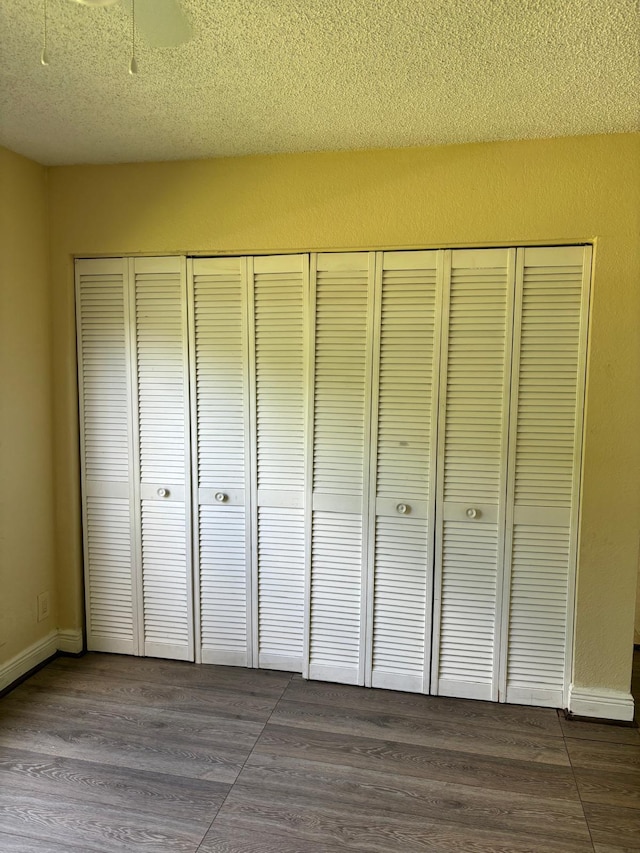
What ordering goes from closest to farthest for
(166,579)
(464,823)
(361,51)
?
1. (361,51)
2. (464,823)
3. (166,579)

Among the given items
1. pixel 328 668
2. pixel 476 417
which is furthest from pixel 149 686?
pixel 476 417

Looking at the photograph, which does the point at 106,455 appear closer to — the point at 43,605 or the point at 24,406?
the point at 24,406

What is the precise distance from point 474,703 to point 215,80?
105 inches

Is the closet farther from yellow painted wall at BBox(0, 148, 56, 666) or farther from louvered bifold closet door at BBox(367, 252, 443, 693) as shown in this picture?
yellow painted wall at BBox(0, 148, 56, 666)

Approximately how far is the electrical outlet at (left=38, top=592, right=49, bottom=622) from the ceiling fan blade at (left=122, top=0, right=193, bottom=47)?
241 cm

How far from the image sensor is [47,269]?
2670mm

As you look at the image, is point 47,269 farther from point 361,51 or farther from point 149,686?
point 149,686

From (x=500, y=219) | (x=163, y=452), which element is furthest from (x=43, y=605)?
(x=500, y=219)

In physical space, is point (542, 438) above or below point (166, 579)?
above

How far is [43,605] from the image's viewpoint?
8.90 feet

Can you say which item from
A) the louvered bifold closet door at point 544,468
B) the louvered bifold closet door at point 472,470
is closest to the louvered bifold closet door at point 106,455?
the louvered bifold closet door at point 472,470

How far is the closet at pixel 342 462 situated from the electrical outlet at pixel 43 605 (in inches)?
7.6

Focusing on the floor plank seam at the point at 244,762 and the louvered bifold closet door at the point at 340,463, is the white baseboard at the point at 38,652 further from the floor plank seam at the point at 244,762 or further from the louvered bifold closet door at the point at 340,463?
the louvered bifold closet door at the point at 340,463

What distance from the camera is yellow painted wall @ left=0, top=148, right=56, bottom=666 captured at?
2.45 m
